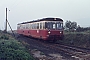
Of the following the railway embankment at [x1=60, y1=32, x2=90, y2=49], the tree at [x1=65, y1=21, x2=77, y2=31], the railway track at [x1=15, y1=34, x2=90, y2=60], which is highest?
the tree at [x1=65, y1=21, x2=77, y2=31]

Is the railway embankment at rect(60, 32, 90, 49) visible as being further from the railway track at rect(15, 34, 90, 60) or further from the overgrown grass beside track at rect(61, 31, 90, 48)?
the railway track at rect(15, 34, 90, 60)

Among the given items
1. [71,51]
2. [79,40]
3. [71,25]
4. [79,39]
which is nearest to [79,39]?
[79,39]

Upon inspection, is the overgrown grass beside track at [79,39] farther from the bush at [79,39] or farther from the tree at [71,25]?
Answer: the tree at [71,25]

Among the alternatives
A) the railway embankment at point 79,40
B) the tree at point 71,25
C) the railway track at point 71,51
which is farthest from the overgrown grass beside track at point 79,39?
the tree at point 71,25

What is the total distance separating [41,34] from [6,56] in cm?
1545

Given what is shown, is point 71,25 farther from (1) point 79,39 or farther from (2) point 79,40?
(2) point 79,40

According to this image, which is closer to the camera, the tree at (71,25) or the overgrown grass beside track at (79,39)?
the overgrown grass beside track at (79,39)

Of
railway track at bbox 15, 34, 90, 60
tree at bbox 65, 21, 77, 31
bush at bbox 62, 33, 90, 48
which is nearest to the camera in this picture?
railway track at bbox 15, 34, 90, 60

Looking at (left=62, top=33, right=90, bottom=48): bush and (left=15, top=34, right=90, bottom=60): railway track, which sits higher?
(left=62, top=33, right=90, bottom=48): bush

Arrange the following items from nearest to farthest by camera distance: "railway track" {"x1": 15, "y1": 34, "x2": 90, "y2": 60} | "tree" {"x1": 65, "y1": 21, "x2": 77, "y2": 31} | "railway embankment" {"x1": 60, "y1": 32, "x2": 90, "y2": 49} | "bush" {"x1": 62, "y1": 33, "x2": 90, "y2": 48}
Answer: "railway track" {"x1": 15, "y1": 34, "x2": 90, "y2": 60}, "railway embankment" {"x1": 60, "y1": 32, "x2": 90, "y2": 49}, "bush" {"x1": 62, "y1": 33, "x2": 90, "y2": 48}, "tree" {"x1": 65, "y1": 21, "x2": 77, "y2": 31}

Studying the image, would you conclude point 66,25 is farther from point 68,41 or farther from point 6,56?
point 6,56

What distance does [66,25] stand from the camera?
43188mm

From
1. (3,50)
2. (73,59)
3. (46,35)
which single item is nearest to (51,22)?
(46,35)

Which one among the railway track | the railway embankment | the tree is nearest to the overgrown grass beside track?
the railway embankment
